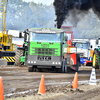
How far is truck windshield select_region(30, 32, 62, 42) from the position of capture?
1378cm

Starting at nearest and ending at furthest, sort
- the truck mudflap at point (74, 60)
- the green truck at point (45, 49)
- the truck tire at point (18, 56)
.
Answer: the green truck at point (45, 49), the truck mudflap at point (74, 60), the truck tire at point (18, 56)

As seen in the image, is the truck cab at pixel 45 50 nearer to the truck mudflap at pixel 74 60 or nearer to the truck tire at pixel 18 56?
the truck mudflap at pixel 74 60

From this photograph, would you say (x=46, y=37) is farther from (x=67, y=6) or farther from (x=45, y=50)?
(x=67, y=6)

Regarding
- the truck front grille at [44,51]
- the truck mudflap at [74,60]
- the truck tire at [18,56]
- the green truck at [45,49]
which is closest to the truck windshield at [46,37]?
the green truck at [45,49]

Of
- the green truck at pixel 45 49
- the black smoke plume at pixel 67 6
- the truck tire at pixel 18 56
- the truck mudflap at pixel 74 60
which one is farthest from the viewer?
the black smoke plume at pixel 67 6

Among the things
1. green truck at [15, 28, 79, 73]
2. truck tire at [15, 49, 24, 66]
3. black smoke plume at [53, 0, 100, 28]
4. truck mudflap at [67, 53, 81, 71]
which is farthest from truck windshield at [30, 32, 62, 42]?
black smoke plume at [53, 0, 100, 28]

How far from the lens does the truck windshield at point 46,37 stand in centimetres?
1378

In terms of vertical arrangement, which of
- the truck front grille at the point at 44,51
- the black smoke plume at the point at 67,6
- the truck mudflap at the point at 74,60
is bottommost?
the truck mudflap at the point at 74,60

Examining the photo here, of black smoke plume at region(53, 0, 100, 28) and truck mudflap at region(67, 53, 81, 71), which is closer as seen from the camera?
truck mudflap at region(67, 53, 81, 71)

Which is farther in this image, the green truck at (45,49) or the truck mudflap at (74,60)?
the truck mudflap at (74,60)

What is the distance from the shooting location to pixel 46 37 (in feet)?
45.5

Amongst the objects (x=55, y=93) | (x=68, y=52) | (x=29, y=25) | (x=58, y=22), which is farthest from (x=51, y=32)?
(x=29, y=25)

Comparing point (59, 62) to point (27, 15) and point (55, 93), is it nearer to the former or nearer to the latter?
point (55, 93)

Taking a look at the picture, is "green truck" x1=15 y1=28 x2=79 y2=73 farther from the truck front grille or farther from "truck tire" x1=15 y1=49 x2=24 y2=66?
"truck tire" x1=15 y1=49 x2=24 y2=66
